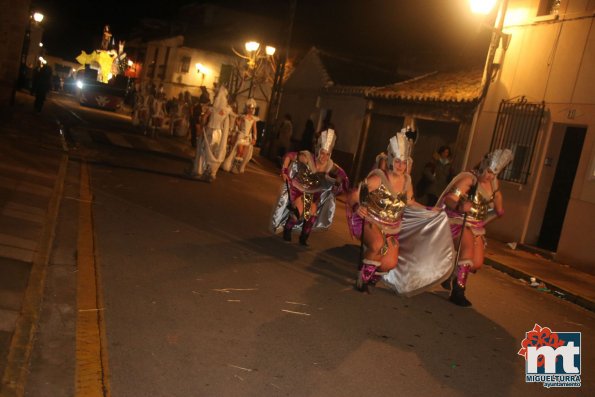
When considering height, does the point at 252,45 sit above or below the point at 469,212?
above

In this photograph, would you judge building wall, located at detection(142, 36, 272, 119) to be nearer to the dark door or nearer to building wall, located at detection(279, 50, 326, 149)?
building wall, located at detection(279, 50, 326, 149)

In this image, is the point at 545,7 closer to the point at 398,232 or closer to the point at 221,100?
the point at 221,100

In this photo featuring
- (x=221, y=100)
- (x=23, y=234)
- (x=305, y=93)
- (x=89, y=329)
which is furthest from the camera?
(x=305, y=93)

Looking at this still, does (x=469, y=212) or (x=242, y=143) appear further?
(x=242, y=143)

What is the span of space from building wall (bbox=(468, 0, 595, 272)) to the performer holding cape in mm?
5666

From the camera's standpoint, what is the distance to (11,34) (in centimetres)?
1978

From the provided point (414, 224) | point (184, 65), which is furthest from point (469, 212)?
point (184, 65)

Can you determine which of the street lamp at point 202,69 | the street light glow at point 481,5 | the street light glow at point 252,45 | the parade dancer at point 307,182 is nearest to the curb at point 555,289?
the parade dancer at point 307,182

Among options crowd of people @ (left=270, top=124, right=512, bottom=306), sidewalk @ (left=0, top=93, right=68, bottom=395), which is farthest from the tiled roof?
sidewalk @ (left=0, top=93, right=68, bottom=395)

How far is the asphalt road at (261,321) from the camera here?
4234 millimetres

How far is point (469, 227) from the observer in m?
7.42

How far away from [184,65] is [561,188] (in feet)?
127

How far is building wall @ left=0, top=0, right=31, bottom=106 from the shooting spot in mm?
19516

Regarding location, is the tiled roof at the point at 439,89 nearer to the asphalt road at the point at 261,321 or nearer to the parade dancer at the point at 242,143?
the parade dancer at the point at 242,143
